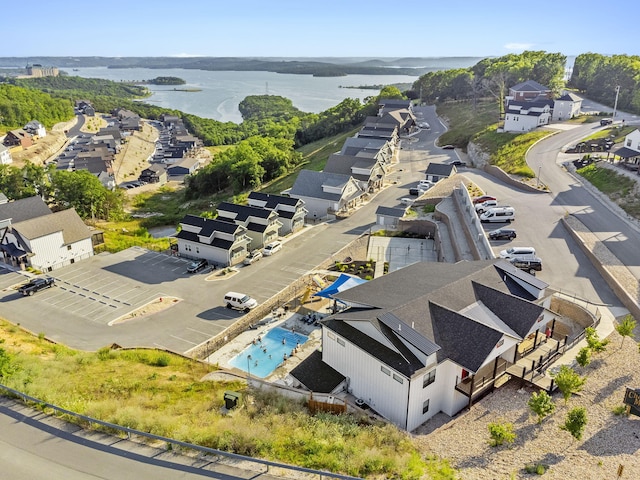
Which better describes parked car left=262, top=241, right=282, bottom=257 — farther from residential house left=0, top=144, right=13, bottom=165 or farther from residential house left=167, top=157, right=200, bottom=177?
residential house left=0, top=144, right=13, bottom=165

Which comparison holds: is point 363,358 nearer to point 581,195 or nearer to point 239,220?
point 239,220

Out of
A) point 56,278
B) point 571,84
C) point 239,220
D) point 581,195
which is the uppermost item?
point 571,84

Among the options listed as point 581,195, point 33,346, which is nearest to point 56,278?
point 33,346

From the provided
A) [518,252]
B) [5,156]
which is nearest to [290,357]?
[518,252]

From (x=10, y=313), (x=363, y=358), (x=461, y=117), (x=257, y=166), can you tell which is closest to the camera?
(x=363, y=358)

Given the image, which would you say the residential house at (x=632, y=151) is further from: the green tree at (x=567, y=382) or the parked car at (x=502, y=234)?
the green tree at (x=567, y=382)

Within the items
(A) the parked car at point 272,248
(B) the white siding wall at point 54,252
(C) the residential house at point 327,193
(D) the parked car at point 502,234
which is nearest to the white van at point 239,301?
(A) the parked car at point 272,248
